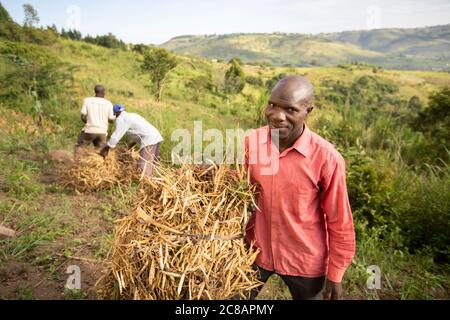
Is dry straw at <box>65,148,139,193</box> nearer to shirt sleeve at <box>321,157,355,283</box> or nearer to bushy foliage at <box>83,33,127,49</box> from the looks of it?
shirt sleeve at <box>321,157,355,283</box>

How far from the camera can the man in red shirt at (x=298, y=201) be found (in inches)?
65.6

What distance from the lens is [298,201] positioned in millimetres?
1757

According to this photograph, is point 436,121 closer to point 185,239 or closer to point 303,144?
point 303,144

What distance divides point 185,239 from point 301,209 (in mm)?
665

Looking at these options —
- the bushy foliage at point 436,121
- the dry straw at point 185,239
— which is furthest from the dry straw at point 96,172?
the bushy foliage at point 436,121

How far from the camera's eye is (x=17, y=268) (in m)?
3.32

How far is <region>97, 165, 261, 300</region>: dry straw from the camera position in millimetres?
1513

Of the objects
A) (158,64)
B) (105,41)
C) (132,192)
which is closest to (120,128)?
(132,192)

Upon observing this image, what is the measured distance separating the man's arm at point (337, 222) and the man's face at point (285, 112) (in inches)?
10.8

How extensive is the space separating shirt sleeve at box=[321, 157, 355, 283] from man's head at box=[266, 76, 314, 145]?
11.4 inches

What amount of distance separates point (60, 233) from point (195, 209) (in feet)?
10.3
